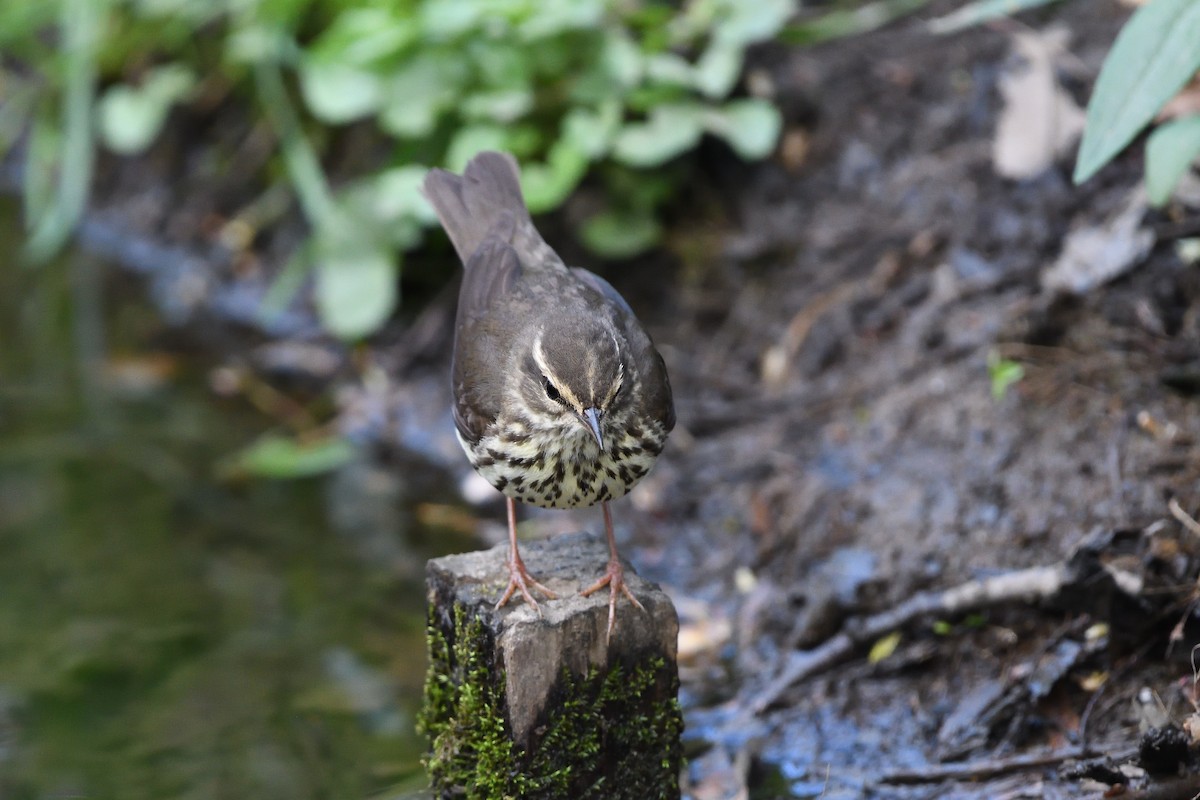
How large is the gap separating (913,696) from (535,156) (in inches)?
147

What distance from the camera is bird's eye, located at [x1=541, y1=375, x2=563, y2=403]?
3.50 meters

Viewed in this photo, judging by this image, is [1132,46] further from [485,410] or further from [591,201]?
[591,201]

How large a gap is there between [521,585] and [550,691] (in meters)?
0.27

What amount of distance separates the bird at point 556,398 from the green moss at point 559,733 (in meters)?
0.17

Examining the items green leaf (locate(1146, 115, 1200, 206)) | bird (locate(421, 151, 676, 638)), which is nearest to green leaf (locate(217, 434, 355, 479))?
bird (locate(421, 151, 676, 638))

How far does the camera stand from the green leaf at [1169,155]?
370cm

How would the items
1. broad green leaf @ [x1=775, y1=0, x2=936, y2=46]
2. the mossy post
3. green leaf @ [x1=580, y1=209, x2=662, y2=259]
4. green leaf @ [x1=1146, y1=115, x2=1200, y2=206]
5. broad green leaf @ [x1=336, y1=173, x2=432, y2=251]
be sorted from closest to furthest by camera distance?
the mossy post, green leaf @ [x1=1146, y1=115, x2=1200, y2=206], green leaf @ [x1=580, y1=209, x2=662, y2=259], broad green leaf @ [x1=775, y1=0, x2=936, y2=46], broad green leaf @ [x1=336, y1=173, x2=432, y2=251]

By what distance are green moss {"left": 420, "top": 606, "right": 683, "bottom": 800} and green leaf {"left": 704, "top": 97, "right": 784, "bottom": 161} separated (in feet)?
11.8

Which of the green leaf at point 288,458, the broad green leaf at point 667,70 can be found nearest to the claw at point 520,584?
the green leaf at point 288,458

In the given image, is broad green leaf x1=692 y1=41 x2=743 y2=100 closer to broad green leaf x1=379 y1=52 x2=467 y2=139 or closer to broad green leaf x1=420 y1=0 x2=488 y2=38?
broad green leaf x1=420 y1=0 x2=488 y2=38

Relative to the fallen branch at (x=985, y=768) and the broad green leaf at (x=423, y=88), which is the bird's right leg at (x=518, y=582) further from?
the broad green leaf at (x=423, y=88)

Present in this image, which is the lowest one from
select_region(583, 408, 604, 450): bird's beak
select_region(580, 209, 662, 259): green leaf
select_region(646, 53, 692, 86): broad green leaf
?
select_region(583, 408, 604, 450): bird's beak

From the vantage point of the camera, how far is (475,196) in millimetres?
4418

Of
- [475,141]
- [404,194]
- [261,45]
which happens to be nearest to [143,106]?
[261,45]
